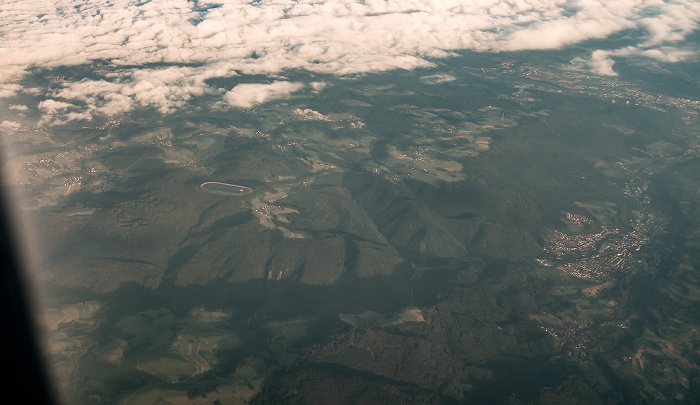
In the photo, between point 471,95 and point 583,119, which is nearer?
point 583,119

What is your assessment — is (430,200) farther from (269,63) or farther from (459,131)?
(269,63)

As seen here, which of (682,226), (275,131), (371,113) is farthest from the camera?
(371,113)

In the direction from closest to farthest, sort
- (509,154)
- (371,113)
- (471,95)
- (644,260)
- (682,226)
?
(644,260), (682,226), (509,154), (371,113), (471,95)

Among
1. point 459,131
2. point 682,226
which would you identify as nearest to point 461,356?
point 682,226

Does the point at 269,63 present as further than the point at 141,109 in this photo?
Yes

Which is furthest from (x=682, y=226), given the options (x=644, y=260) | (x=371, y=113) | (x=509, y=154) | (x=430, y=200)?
(x=371, y=113)

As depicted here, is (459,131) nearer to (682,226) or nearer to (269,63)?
(682,226)
